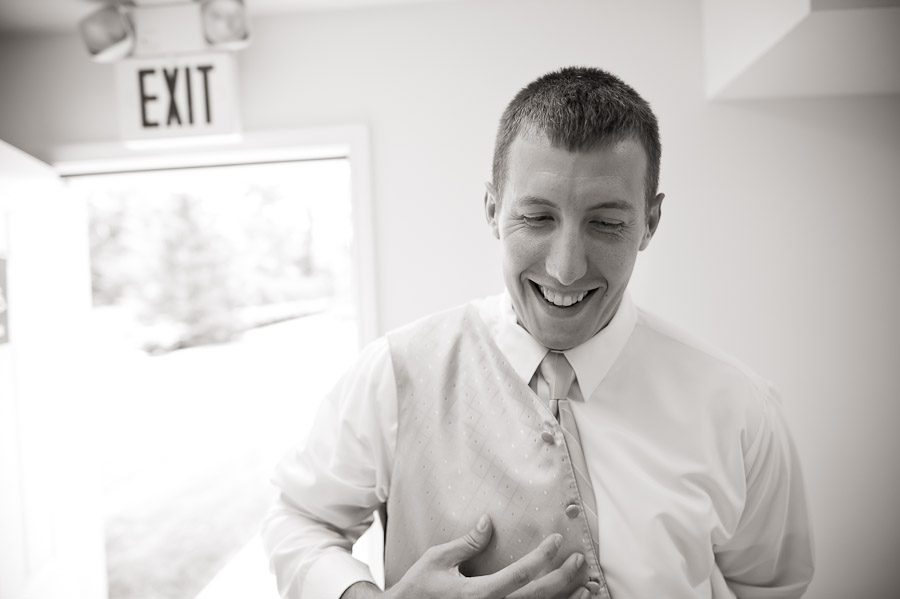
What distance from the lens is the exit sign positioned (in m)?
2.15

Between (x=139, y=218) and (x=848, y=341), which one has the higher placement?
(x=139, y=218)

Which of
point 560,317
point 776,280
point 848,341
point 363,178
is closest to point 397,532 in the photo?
point 560,317

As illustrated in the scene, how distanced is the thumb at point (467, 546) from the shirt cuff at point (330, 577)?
171 mm

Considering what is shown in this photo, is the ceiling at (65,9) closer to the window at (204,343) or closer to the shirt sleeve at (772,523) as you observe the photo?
the window at (204,343)

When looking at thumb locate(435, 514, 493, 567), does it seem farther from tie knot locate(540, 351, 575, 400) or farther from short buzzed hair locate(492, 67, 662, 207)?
short buzzed hair locate(492, 67, 662, 207)

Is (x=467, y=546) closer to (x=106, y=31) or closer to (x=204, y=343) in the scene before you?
(x=106, y=31)

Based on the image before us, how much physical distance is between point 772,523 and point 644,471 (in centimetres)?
28

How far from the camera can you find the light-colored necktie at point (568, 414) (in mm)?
1028

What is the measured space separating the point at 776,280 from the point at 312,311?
6797 mm

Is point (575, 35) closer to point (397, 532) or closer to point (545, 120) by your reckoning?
point (545, 120)

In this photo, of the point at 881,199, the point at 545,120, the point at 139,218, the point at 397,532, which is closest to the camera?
the point at 545,120

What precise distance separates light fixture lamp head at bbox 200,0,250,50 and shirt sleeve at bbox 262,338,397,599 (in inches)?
56.5

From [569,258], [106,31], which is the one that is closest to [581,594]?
[569,258]

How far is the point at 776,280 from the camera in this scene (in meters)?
2.16
